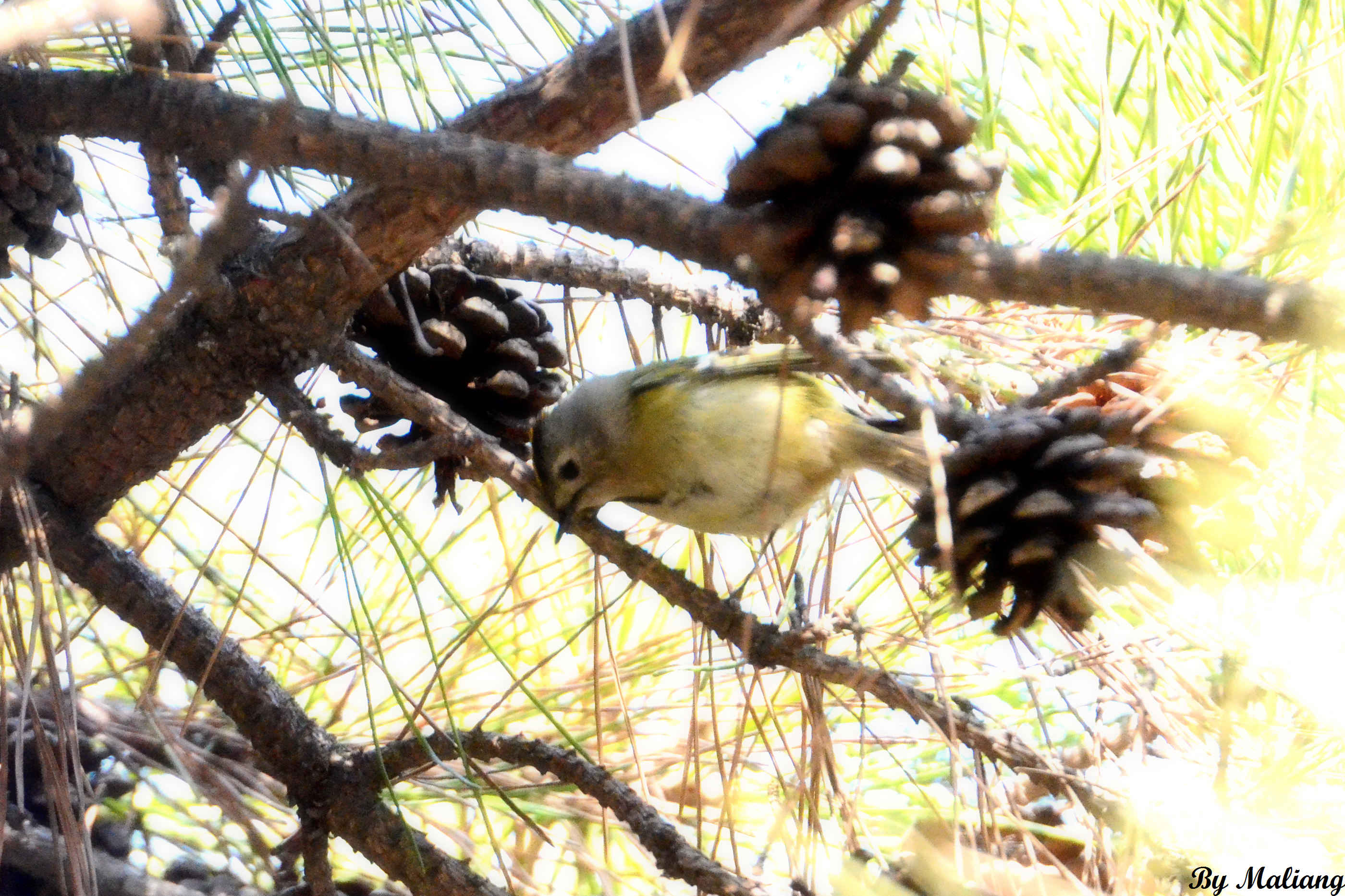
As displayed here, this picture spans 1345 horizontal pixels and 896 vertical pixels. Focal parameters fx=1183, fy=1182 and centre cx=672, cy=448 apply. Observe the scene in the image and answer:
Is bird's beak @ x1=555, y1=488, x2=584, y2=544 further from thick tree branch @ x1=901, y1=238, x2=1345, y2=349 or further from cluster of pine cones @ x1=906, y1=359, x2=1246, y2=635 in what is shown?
thick tree branch @ x1=901, y1=238, x2=1345, y2=349

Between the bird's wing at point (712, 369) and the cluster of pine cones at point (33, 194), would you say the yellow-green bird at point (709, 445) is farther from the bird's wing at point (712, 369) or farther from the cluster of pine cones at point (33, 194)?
the cluster of pine cones at point (33, 194)

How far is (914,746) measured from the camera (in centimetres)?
146

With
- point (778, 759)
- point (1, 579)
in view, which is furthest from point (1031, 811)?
point (1, 579)

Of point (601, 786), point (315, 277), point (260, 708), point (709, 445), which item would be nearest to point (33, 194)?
point (315, 277)

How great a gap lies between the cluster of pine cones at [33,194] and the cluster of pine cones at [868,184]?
71 centimetres

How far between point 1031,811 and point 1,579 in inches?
42.0

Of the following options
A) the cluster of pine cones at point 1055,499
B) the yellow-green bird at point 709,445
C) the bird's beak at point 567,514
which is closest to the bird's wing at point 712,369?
the yellow-green bird at point 709,445

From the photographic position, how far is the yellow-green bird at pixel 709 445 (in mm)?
1496

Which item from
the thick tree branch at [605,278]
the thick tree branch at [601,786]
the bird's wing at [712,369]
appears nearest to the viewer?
the thick tree branch at [601,786]

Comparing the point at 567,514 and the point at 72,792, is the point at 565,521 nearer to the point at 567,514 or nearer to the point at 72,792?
the point at 567,514

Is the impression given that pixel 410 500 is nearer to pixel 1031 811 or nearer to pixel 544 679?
pixel 544 679

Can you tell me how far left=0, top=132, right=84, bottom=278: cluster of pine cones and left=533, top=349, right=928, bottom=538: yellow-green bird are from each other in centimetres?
57

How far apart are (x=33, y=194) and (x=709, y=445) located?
0.87 m

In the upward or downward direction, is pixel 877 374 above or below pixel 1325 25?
below
